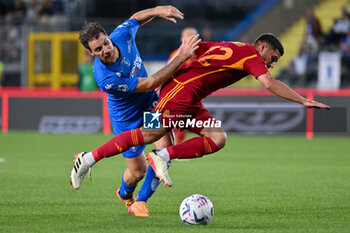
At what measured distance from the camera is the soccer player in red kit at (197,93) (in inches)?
260

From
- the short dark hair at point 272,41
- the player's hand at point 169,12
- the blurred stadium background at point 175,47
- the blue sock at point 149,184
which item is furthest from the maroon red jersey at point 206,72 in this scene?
the blurred stadium background at point 175,47

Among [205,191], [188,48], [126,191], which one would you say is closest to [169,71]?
[188,48]

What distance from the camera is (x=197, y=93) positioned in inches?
267

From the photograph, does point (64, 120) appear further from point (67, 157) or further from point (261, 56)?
point (261, 56)

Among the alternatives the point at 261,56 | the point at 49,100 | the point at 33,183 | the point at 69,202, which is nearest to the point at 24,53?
the point at 49,100

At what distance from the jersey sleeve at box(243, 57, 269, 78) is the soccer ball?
47.6 inches

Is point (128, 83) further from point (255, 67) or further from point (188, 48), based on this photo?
point (255, 67)

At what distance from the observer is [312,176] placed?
34.1ft

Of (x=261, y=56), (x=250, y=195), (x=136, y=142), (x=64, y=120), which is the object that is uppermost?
(x=261, y=56)

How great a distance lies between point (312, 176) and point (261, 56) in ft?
13.4

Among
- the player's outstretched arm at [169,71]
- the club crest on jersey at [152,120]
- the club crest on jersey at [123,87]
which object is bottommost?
the club crest on jersey at [152,120]

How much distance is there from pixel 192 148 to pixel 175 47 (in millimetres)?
15959

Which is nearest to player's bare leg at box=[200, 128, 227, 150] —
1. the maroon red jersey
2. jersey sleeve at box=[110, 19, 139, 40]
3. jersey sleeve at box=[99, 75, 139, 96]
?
the maroon red jersey

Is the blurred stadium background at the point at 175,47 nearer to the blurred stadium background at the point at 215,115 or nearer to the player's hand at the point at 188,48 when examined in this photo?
the blurred stadium background at the point at 215,115
